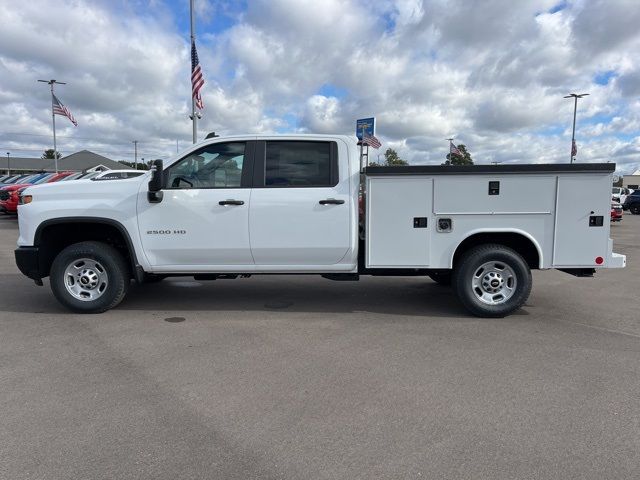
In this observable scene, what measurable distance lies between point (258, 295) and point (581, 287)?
5162 millimetres

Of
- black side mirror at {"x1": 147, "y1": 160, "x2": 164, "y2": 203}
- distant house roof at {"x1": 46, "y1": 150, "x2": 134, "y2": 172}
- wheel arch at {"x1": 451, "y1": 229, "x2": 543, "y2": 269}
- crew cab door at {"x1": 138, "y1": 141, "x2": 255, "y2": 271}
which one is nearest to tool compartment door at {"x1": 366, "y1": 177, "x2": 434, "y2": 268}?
wheel arch at {"x1": 451, "y1": 229, "x2": 543, "y2": 269}

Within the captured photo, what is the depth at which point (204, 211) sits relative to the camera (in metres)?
5.79

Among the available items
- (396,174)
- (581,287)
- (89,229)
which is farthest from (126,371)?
(581,287)

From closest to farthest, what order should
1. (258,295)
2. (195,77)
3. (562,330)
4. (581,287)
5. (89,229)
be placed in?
(562,330) → (89,229) → (258,295) → (581,287) → (195,77)

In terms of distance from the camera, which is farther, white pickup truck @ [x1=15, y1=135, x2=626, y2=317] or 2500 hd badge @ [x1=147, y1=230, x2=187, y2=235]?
2500 hd badge @ [x1=147, y1=230, x2=187, y2=235]

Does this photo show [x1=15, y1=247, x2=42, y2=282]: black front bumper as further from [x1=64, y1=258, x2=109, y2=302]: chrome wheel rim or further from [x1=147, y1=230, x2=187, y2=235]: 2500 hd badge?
[x1=147, y1=230, x2=187, y2=235]: 2500 hd badge

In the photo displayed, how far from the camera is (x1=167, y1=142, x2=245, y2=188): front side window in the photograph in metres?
5.87

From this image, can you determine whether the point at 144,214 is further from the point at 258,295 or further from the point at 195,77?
the point at 195,77

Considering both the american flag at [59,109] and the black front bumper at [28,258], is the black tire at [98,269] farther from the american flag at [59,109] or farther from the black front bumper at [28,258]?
the american flag at [59,109]

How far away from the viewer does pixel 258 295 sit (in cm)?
717

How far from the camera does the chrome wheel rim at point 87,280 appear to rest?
600cm

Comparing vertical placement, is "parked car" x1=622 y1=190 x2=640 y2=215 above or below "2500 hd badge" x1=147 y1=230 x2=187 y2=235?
above

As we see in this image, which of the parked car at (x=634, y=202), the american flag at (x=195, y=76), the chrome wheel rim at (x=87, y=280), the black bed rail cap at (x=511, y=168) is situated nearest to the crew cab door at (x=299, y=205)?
the black bed rail cap at (x=511, y=168)

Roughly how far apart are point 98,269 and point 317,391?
138 inches
